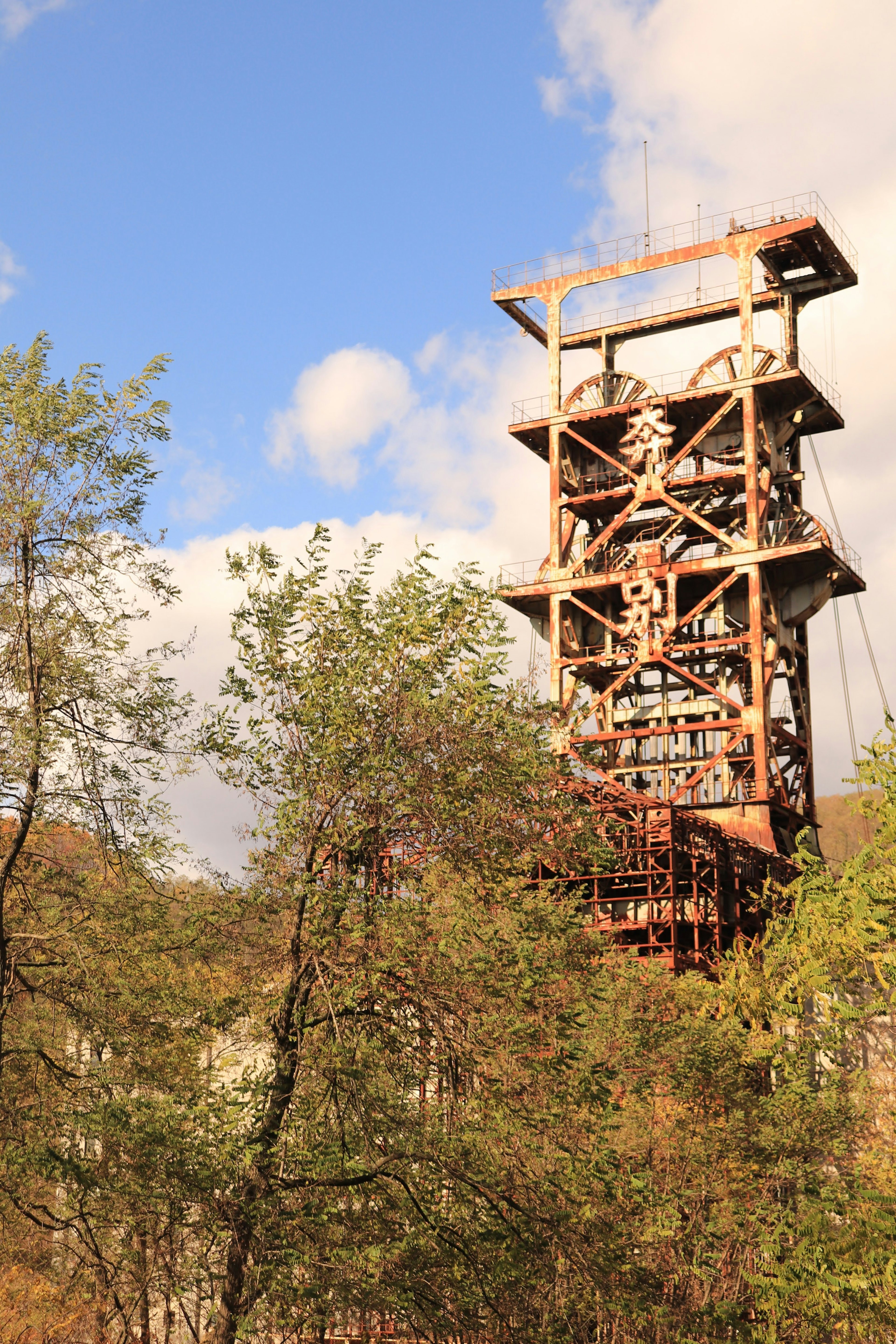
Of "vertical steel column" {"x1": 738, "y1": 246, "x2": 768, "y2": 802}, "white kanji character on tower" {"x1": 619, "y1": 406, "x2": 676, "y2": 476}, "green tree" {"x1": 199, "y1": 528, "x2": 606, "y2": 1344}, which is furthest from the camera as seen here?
"white kanji character on tower" {"x1": 619, "y1": 406, "x2": 676, "y2": 476}

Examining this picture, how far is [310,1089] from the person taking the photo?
49.1ft

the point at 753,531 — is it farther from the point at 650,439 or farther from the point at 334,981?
the point at 334,981

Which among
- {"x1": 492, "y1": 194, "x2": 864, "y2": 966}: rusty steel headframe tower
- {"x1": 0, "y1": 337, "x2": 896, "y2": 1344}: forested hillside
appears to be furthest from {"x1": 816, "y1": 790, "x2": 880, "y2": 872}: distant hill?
{"x1": 0, "y1": 337, "x2": 896, "y2": 1344}: forested hillside

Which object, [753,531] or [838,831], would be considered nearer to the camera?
[753,531]

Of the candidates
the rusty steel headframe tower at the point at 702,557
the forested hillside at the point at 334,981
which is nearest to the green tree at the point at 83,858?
the forested hillside at the point at 334,981

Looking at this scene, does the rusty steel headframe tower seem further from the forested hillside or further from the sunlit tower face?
the forested hillside

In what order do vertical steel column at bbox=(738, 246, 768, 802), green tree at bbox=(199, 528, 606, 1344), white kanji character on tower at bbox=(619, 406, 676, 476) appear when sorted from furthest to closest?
white kanji character on tower at bbox=(619, 406, 676, 476) < vertical steel column at bbox=(738, 246, 768, 802) < green tree at bbox=(199, 528, 606, 1344)

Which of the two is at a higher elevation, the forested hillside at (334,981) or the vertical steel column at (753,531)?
the vertical steel column at (753,531)

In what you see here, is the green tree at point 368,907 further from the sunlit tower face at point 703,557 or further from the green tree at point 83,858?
the sunlit tower face at point 703,557

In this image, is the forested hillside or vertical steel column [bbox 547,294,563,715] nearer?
the forested hillside

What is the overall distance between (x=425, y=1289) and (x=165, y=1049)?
14.5 metres

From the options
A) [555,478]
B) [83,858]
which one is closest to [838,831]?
[555,478]

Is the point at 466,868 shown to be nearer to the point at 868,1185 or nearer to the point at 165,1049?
the point at 868,1185

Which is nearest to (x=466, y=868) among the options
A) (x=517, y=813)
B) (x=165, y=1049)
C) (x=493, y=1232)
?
(x=517, y=813)
